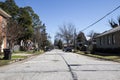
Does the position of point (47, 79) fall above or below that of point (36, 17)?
below

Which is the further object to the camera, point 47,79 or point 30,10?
→ point 30,10

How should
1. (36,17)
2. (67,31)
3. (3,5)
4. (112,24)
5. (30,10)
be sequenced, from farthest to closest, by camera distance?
(67,31)
(112,24)
(36,17)
(30,10)
(3,5)

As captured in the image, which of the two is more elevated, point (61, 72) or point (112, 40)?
point (112, 40)

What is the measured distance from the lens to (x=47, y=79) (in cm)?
1363

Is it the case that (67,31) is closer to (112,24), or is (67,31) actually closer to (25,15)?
(112,24)

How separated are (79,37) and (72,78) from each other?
467 feet

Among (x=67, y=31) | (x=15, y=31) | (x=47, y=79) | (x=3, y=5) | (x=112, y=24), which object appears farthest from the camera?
(x=67, y=31)

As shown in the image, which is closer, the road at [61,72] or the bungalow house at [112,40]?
the road at [61,72]

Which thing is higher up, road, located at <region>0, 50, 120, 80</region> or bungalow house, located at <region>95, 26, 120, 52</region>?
bungalow house, located at <region>95, 26, 120, 52</region>

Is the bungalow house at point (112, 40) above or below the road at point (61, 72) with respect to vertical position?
above

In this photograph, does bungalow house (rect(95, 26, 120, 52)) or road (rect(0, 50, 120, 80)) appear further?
bungalow house (rect(95, 26, 120, 52))

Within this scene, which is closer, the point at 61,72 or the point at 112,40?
Answer: the point at 61,72

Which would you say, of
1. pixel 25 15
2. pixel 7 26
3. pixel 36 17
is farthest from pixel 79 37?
pixel 7 26

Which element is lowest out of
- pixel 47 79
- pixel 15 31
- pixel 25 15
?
pixel 47 79
